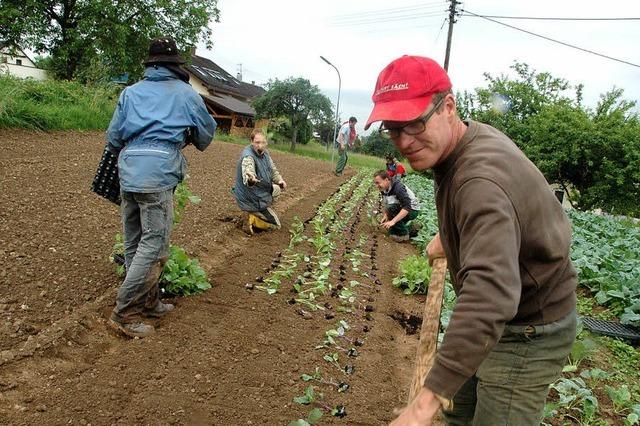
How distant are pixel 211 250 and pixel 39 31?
2350cm

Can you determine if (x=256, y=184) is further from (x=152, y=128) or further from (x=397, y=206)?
(x=152, y=128)

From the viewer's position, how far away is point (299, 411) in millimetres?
2998

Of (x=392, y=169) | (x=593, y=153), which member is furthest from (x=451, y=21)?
(x=392, y=169)

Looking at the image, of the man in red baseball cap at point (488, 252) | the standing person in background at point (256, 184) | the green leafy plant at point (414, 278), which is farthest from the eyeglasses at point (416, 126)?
the standing person in background at point (256, 184)

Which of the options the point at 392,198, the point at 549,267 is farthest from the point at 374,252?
the point at 549,267

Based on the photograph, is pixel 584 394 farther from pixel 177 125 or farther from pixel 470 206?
pixel 177 125

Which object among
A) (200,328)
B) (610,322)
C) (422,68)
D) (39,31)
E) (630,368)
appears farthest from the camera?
(39,31)

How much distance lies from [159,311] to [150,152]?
4.24ft

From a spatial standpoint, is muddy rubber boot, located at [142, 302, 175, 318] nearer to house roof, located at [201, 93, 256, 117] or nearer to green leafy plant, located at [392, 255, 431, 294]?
green leafy plant, located at [392, 255, 431, 294]

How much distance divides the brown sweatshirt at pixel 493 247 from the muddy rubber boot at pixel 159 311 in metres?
2.82

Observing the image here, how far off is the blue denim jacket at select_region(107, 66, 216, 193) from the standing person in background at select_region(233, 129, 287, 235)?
2858 mm

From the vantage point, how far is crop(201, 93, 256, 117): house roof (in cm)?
3525

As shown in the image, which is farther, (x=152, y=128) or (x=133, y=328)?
(x=133, y=328)

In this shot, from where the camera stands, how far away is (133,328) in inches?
142
